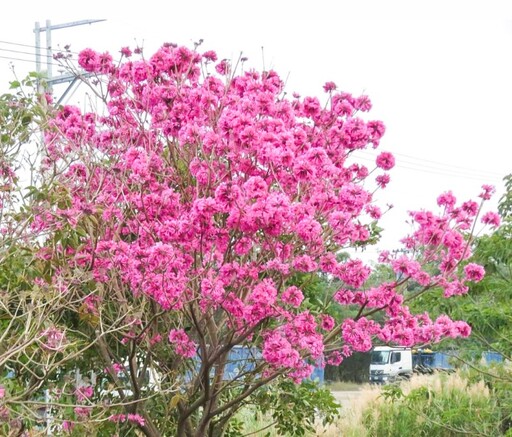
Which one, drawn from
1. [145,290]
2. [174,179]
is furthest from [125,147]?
[145,290]

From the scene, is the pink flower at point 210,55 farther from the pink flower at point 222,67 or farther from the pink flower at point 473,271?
the pink flower at point 473,271

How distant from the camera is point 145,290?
562 centimetres

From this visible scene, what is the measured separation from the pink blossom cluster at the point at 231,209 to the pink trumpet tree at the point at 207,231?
0.04 ft

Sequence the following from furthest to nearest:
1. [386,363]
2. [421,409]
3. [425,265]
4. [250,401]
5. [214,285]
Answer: [386,363] → [421,409] → [250,401] → [425,265] → [214,285]

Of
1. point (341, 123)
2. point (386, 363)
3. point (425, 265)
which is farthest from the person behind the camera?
point (386, 363)

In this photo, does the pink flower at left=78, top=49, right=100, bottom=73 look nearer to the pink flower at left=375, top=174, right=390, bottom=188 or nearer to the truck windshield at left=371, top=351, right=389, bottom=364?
the pink flower at left=375, top=174, right=390, bottom=188

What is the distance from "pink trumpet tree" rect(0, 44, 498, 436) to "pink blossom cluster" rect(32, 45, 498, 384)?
1 centimetres

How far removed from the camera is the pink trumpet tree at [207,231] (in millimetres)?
5539

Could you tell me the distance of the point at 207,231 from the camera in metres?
5.38

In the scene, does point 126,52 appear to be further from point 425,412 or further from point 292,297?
point 425,412

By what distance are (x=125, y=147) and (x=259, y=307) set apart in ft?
6.07

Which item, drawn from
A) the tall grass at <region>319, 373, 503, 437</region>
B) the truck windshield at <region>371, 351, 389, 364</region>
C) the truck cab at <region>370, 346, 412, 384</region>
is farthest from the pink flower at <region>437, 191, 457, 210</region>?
the truck windshield at <region>371, 351, 389, 364</region>

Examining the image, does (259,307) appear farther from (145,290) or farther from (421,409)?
(421,409)

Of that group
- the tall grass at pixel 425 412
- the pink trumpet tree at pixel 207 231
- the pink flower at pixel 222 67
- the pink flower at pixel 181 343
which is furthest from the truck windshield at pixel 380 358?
the pink flower at pixel 181 343
